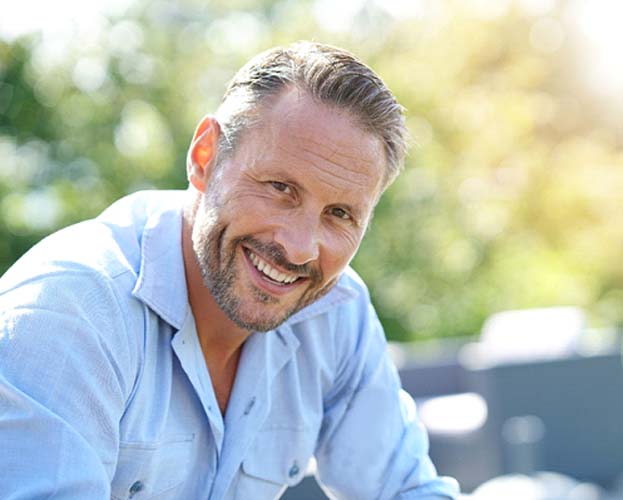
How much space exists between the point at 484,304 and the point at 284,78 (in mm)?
8077

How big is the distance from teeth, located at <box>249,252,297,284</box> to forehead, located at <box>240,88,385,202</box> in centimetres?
16

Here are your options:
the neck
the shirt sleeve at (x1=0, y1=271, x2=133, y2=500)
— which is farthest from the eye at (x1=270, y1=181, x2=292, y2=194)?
the shirt sleeve at (x1=0, y1=271, x2=133, y2=500)

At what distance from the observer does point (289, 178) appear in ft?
5.32

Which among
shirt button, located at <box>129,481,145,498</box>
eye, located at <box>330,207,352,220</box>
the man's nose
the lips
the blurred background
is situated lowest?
the blurred background

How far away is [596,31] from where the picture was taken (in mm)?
12422

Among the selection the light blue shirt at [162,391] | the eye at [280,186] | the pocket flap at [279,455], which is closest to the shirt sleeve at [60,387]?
the light blue shirt at [162,391]

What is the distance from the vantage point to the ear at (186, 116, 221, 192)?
1.76 meters

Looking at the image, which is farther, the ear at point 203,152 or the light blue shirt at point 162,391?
the ear at point 203,152

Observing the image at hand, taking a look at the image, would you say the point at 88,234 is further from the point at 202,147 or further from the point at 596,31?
the point at 596,31

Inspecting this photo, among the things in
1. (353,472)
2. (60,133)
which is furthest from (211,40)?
(353,472)

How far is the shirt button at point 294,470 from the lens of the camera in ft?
6.50

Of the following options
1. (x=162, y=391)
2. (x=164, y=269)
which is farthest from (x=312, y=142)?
(x=162, y=391)

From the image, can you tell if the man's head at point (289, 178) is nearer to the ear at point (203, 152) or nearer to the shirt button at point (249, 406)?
the ear at point (203, 152)

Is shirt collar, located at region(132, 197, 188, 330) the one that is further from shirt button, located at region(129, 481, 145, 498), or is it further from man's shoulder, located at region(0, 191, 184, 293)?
shirt button, located at region(129, 481, 145, 498)
